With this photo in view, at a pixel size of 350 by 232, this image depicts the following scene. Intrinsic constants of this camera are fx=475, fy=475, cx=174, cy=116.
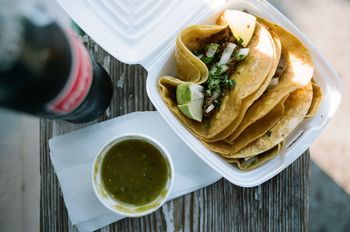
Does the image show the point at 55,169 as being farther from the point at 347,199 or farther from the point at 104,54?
the point at 347,199

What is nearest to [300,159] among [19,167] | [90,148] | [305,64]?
[305,64]

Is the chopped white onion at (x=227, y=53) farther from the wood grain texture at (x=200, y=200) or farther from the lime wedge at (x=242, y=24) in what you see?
the wood grain texture at (x=200, y=200)

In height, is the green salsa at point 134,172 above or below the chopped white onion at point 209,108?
below

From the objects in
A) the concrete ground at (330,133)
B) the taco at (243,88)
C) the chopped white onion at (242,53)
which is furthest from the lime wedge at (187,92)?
the concrete ground at (330,133)

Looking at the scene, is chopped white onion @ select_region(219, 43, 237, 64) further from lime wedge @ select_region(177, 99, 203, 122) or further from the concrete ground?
the concrete ground

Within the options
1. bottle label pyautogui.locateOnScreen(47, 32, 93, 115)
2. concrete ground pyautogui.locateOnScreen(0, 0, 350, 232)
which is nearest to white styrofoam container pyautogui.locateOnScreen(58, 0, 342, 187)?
bottle label pyautogui.locateOnScreen(47, 32, 93, 115)

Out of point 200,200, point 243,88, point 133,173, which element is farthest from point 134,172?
point 243,88
